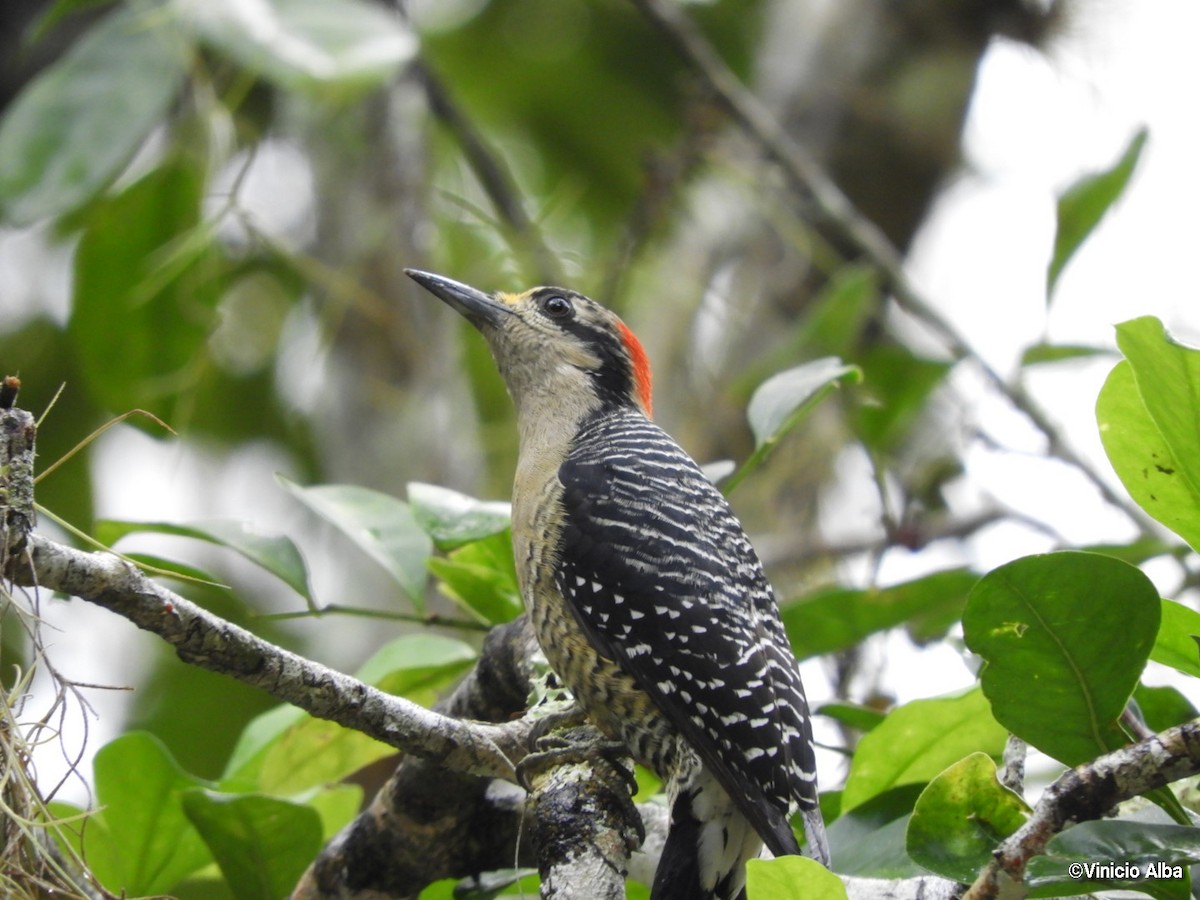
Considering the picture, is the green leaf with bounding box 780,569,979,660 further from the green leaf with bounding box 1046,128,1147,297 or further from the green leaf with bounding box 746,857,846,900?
the green leaf with bounding box 746,857,846,900

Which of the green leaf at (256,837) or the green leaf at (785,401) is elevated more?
the green leaf at (785,401)

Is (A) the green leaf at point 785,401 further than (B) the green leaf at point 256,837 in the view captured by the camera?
Yes

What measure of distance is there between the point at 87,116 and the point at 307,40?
2.17 ft

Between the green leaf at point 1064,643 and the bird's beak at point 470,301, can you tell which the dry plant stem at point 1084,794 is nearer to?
the green leaf at point 1064,643

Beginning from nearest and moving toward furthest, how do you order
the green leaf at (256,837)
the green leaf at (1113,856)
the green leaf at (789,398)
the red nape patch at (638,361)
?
the green leaf at (1113,856) < the green leaf at (256,837) < the green leaf at (789,398) < the red nape patch at (638,361)

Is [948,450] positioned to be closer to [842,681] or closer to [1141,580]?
[842,681]

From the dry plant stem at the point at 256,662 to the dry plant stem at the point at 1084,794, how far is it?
91cm

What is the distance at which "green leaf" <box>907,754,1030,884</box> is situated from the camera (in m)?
1.82

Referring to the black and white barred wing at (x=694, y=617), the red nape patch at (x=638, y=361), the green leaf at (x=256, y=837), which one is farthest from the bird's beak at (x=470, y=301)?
the green leaf at (x=256, y=837)

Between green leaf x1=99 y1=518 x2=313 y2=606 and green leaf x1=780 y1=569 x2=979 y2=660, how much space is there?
109 centimetres

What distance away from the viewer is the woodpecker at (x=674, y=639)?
2.49 metres

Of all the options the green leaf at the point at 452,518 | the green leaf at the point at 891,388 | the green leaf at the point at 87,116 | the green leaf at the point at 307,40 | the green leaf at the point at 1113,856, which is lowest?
the green leaf at the point at 891,388

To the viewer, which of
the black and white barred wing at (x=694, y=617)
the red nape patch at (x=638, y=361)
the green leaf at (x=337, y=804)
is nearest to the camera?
the black and white barred wing at (x=694, y=617)

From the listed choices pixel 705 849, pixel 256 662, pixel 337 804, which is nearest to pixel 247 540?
pixel 337 804
